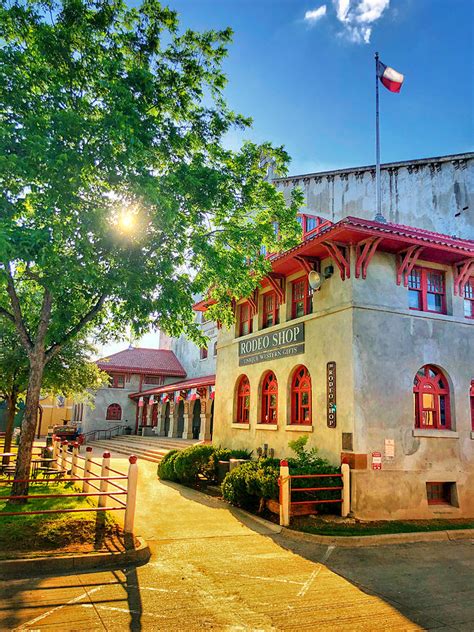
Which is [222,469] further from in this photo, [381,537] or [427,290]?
[427,290]

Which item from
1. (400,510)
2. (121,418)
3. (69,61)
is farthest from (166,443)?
(69,61)

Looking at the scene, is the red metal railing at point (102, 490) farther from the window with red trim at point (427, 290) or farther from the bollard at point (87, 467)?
the window with red trim at point (427, 290)

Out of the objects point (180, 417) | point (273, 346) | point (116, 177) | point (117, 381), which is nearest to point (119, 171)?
point (116, 177)

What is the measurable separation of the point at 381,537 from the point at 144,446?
21.4 metres

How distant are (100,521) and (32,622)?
4.16m

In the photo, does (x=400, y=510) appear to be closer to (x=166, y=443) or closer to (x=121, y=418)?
(x=166, y=443)

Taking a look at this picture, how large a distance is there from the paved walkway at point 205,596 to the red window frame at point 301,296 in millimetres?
7343

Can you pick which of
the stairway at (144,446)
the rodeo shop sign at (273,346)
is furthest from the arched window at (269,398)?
the stairway at (144,446)

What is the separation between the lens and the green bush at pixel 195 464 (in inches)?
629

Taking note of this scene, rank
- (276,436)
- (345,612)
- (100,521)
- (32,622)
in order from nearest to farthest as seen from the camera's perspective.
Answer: (32,622) → (345,612) → (100,521) → (276,436)

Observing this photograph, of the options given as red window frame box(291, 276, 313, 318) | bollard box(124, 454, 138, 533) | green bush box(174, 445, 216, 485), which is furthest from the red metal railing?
red window frame box(291, 276, 313, 318)

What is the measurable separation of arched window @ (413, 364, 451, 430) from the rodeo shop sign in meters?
3.43

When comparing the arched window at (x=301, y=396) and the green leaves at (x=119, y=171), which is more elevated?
the green leaves at (x=119, y=171)

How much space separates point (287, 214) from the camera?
1348cm
